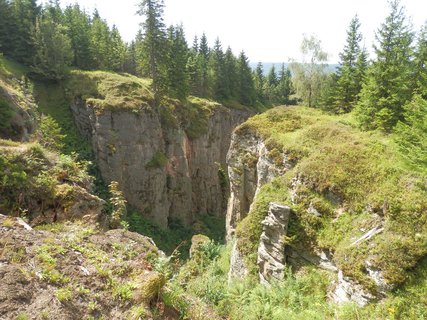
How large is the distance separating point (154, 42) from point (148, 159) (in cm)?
1680

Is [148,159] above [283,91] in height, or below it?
below

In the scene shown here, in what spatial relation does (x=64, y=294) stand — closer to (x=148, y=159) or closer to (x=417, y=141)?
(x=417, y=141)

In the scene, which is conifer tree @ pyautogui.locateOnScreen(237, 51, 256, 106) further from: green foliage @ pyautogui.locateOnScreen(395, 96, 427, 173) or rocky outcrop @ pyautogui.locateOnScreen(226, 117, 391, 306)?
green foliage @ pyautogui.locateOnScreen(395, 96, 427, 173)

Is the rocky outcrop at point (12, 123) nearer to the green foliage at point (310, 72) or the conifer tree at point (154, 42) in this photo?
the conifer tree at point (154, 42)

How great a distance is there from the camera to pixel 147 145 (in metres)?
35.5

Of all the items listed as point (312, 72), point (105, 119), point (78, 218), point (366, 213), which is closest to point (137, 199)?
point (105, 119)

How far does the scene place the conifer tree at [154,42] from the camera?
3900 cm

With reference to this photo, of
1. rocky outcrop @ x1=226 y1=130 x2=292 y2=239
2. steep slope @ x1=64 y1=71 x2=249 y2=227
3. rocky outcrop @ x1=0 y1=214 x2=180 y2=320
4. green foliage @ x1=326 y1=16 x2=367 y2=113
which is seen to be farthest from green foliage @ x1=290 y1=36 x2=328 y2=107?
rocky outcrop @ x1=0 y1=214 x2=180 y2=320

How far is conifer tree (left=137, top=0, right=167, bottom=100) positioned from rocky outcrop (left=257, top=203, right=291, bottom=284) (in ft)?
98.6

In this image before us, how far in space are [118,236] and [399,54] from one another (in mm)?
22689

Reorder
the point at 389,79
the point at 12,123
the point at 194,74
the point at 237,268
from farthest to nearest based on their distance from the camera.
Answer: the point at 194,74 < the point at 389,79 < the point at 12,123 < the point at 237,268

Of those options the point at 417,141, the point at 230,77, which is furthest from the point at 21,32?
the point at 417,141

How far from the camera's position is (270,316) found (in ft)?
31.2

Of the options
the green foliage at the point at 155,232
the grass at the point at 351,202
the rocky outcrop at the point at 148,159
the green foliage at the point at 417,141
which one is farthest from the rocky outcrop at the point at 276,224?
the rocky outcrop at the point at 148,159
